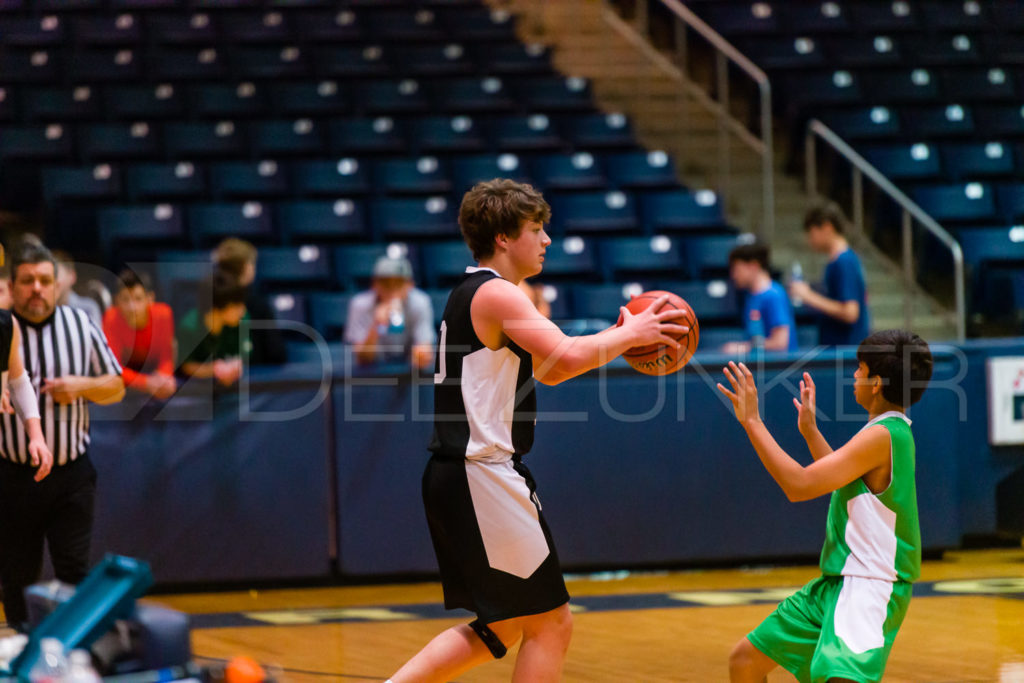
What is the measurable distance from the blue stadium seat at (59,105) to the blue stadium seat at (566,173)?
3.98m

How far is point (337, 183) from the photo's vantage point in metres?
10.6

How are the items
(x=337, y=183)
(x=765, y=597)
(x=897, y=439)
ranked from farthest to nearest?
(x=337, y=183), (x=765, y=597), (x=897, y=439)

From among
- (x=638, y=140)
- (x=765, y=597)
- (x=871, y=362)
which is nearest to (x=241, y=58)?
(x=638, y=140)

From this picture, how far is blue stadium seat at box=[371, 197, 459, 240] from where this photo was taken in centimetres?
1012

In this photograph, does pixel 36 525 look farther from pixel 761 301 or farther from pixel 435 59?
pixel 435 59

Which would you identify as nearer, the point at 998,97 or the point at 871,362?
the point at 871,362

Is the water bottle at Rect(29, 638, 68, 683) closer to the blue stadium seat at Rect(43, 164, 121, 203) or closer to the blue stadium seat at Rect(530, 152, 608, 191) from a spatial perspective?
the blue stadium seat at Rect(43, 164, 121, 203)

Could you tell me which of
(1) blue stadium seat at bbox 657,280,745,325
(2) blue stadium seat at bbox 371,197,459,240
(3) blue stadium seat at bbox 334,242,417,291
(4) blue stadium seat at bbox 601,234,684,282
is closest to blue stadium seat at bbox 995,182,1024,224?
(1) blue stadium seat at bbox 657,280,745,325

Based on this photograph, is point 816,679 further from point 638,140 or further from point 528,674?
point 638,140

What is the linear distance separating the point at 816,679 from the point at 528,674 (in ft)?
2.78

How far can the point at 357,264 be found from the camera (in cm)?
962

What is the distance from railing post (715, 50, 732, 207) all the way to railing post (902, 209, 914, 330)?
1.66 metres

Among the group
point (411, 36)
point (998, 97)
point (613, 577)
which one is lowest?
point (613, 577)

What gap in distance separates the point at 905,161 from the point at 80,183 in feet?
23.0
